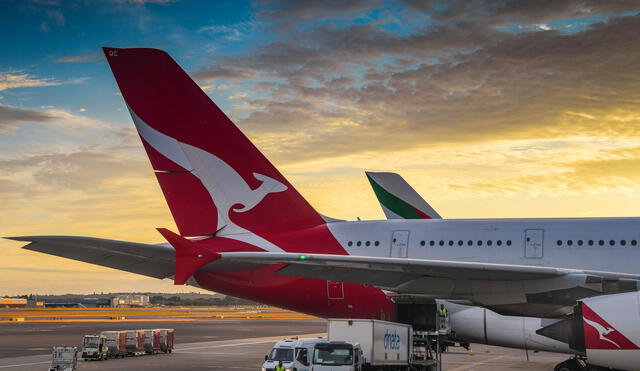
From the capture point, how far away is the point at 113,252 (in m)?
18.2

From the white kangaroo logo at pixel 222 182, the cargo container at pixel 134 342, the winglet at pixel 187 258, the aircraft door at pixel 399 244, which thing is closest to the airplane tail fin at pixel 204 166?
the white kangaroo logo at pixel 222 182

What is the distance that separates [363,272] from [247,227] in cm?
604

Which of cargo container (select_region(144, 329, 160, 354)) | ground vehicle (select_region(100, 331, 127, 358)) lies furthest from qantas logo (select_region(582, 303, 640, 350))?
cargo container (select_region(144, 329, 160, 354))

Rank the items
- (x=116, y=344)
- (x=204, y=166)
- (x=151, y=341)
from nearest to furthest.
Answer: (x=204, y=166)
(x=116, y=344)
(x=151, y=341)

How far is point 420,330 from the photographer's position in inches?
962

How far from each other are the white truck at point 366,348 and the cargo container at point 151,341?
1432cm

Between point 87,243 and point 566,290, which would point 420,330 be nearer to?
point 566,290

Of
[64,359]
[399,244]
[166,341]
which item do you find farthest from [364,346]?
[166,341]

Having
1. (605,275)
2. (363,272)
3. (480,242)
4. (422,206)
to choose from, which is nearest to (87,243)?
(363,272)

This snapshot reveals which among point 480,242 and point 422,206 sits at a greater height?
point 422,206

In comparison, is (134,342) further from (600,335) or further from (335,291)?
(600,335)

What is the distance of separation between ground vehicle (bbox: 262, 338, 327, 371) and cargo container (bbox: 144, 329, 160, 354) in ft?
42.7

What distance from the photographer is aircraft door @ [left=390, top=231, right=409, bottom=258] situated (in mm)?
22625

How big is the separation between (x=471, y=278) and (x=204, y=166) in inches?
375
